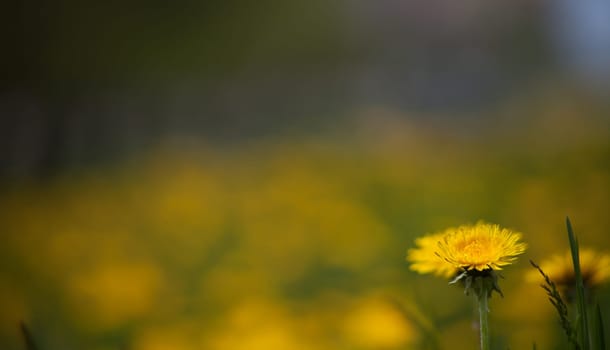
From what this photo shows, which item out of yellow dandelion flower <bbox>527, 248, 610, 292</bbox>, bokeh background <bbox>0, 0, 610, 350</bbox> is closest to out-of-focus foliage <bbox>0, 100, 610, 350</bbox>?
bokeh background <bbox>0, 0, 610, 350</bbox>

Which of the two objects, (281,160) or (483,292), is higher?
(281,160)

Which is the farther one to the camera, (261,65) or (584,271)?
(261,65)

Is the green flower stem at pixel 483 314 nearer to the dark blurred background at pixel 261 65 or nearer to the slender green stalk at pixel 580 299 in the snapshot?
the slender green stalk at pixel 580 299

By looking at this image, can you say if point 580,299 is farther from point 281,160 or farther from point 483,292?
point 281,160

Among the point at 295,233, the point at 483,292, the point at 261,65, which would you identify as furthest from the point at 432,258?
the point at 261,65

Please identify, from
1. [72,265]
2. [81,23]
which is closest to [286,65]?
[81,23]

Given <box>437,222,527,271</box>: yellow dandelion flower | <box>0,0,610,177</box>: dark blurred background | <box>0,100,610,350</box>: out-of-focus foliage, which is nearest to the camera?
<box>437,222,527,271</box>: yellow dandelion flower

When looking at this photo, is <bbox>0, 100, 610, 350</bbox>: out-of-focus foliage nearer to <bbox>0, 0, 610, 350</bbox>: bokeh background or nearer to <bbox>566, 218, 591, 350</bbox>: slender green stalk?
<bbox>0, 0, 610, 350</bbox>: bokeh background

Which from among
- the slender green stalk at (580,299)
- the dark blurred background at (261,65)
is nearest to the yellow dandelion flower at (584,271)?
the slender green stalk at (580,299)
